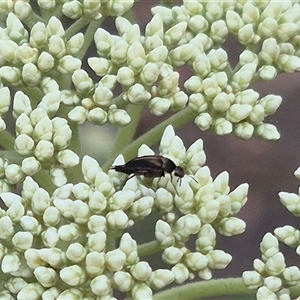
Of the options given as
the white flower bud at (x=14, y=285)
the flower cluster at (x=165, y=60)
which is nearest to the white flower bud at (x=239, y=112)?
the flower cluster at (x=165, y=60)

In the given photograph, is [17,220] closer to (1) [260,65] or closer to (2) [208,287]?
(2) [208,287]

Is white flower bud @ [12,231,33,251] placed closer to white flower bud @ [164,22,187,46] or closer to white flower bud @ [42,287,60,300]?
white flower bud @ [42,287,60,300]

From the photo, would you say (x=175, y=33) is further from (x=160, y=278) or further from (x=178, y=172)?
(x=160, y=278)

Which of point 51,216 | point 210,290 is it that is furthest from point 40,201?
point 210,290

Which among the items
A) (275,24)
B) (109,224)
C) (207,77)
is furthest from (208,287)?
(275,24)

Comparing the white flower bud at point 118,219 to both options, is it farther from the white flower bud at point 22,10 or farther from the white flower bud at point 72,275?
the white flower bud at point 22,10

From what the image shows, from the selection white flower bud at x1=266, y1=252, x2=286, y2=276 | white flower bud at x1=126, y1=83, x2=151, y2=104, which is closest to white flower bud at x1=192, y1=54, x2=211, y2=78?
white flower bud at x1=126, y1=83, x2=151, y2=104
